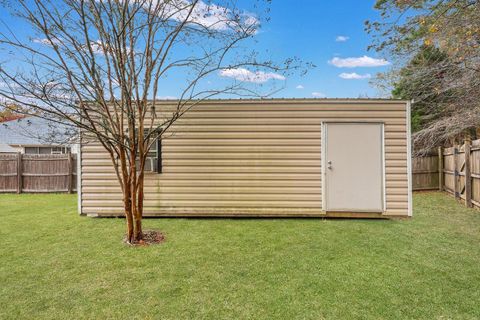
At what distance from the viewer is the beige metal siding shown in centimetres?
545

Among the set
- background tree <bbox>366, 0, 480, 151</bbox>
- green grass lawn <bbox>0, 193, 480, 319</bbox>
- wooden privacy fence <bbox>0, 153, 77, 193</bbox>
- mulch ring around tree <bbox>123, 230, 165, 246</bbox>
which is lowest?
green grass lawn <bbox>0, 193, 480, 319</bbox>

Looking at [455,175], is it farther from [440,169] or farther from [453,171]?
[440,169]

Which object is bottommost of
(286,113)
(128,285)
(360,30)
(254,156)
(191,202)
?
(128,285)

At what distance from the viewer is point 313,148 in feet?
17.9

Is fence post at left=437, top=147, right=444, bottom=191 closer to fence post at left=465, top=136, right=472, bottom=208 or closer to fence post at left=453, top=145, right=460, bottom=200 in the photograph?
fence post at left=453, top=145, right=460, bottom=200

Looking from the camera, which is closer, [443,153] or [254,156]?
[254,156]

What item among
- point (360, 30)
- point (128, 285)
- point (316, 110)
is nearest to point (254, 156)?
point (316, 110)

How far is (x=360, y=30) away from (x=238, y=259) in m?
5.70

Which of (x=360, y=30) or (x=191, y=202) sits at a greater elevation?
(x=360, y=30)

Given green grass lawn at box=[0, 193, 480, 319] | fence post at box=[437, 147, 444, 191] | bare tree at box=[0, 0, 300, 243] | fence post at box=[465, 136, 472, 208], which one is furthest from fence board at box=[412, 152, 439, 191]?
bare tree at box=[0, 0, 300, 243]

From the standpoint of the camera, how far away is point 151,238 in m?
4.20

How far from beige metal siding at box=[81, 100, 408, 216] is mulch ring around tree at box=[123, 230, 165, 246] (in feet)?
3.59

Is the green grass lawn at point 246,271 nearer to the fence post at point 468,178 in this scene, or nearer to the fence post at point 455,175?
the fence post at point 468,178

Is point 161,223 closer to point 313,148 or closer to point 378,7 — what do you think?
point 313,148
